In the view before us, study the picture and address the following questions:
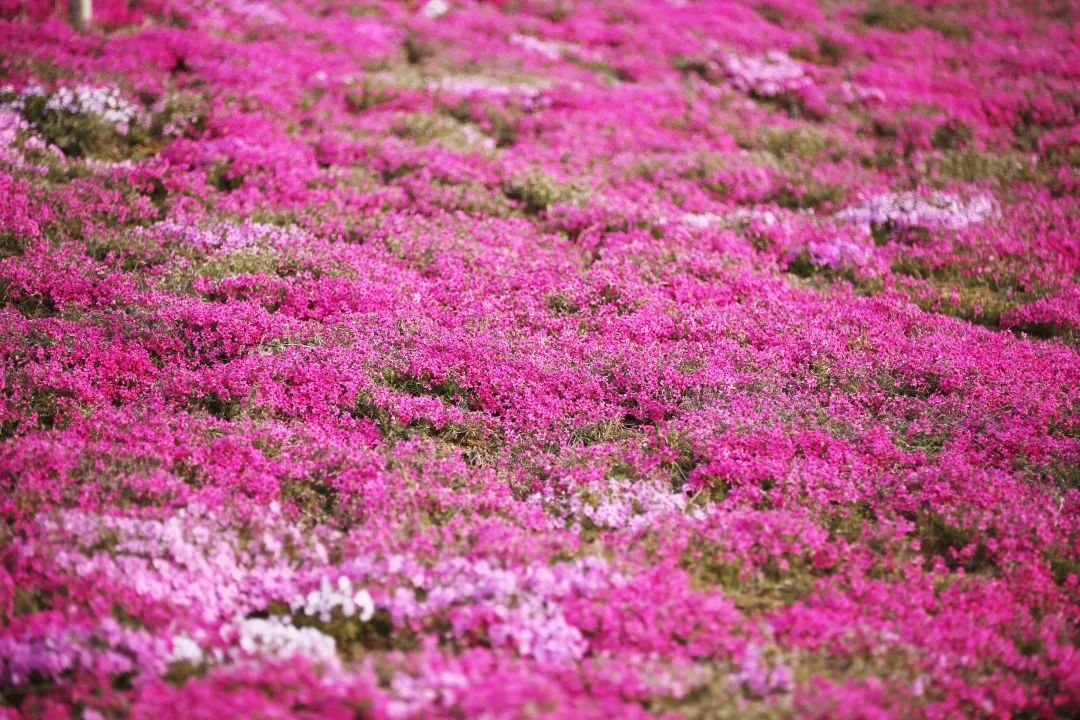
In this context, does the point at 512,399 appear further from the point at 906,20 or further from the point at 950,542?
the point at 906,20

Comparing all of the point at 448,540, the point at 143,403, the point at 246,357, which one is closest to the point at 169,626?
the point at 448,540

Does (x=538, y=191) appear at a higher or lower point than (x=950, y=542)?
higher

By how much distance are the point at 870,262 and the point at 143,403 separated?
814 cm

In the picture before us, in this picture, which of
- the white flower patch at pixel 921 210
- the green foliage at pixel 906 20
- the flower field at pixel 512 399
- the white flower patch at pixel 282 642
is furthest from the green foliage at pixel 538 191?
the green foliage at pixel 906 20

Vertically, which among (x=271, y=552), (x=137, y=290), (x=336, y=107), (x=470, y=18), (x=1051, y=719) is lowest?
(x=1051, y=719)

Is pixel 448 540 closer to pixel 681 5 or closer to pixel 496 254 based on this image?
pixel 496 254

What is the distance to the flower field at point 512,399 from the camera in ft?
13.8

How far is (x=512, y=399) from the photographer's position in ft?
22.3

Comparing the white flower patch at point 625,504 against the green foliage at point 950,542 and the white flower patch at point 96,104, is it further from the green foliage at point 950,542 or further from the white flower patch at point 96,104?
the white flower patch at point 96,104

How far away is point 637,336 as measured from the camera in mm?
7898

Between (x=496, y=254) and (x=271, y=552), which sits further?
(x=496, y=254)

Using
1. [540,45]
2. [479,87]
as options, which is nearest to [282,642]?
[479,87]

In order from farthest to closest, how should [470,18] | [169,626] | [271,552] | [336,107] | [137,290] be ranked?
1. [470,18]
2. [336,107]
3. [137,290]
4. [271,552]
5. [169,626]

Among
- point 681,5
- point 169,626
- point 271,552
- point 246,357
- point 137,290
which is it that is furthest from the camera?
point 681,5
